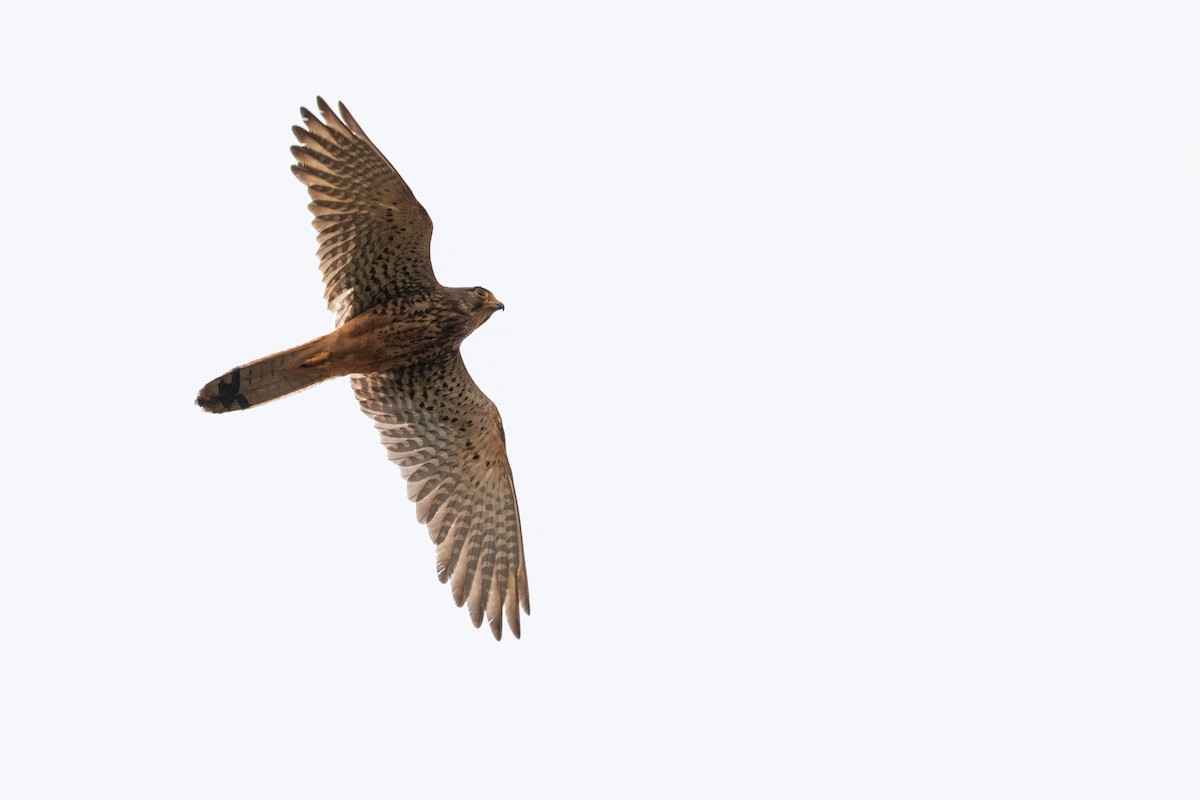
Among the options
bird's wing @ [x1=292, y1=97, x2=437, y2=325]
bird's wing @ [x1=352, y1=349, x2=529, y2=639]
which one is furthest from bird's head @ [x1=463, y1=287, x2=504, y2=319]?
bird's wing @ [x1=352, y1=349, x2=529, y2=639]

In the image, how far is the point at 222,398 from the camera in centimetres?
1209

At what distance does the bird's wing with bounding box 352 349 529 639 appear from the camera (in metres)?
13.4

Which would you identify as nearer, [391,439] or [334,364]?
[334,364]

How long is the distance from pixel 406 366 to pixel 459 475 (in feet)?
4.11

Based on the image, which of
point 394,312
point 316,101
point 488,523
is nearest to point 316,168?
point 316,101

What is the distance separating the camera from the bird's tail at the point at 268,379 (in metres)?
12.1

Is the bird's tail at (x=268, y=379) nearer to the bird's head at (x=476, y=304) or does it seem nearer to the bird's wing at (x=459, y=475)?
the bird's wing at (x=459, y=475)

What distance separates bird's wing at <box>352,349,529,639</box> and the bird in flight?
0.04 feet

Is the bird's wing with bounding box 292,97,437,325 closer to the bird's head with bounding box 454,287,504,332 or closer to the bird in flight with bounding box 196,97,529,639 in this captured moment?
the bird in flight with bounding box 196,97,529,639

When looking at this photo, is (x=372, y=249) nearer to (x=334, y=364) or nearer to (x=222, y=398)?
(x=334, y=364)

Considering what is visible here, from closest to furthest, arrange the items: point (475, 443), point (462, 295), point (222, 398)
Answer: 1. point (222, 398)
2. point (462, 295)
3. point (475, 443)

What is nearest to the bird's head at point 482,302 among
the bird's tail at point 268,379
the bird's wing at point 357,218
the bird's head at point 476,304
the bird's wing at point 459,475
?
the bird's head at point 476,304

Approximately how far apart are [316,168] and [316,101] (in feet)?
1.81

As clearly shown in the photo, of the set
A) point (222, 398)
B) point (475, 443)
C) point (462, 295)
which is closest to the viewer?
point (222, 398)
